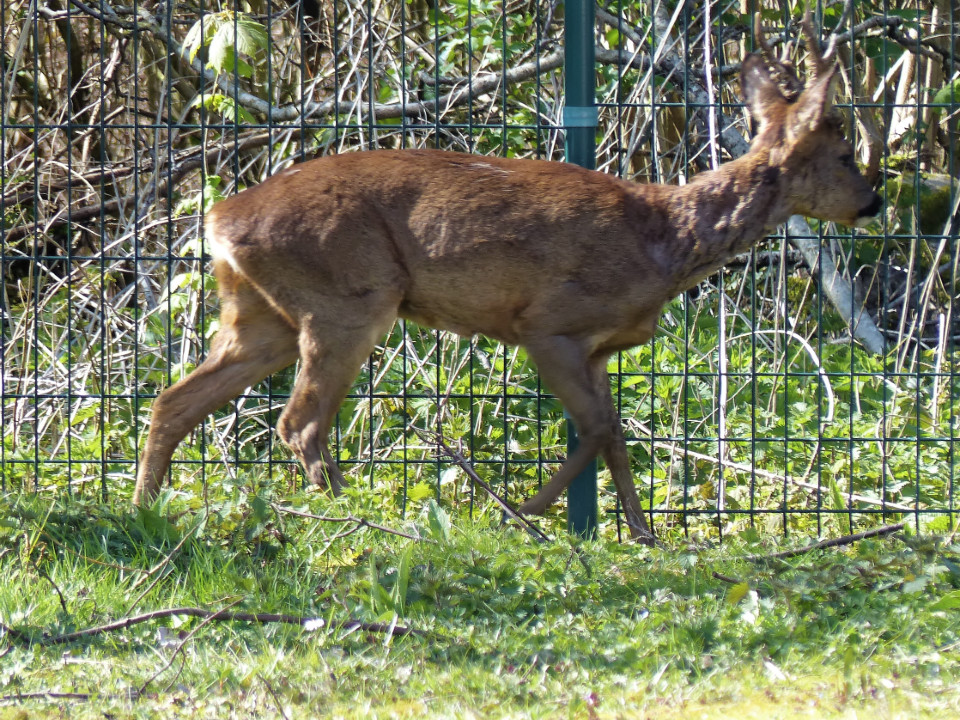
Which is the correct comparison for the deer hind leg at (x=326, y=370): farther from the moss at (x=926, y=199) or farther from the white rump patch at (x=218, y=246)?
the moss at (x=926, y=199)

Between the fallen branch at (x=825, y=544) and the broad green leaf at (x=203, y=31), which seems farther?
the broad green leaf at (x=203, y=31)

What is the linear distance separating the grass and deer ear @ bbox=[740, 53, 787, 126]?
6.27 ft

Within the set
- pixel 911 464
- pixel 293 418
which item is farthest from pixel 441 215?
pixel 911 464

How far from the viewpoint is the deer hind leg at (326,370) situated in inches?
213

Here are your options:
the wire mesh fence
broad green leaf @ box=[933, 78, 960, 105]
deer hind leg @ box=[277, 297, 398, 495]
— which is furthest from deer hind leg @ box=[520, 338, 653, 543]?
broad green leaf @ box=[933, 78, 960, 105]

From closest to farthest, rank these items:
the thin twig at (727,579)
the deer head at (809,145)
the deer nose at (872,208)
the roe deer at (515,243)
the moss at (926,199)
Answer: the thin twig at (727,579), the roe deer at (515,243), the deer head at (809,145), the deer nose at (872,208), the moss at (926,199)

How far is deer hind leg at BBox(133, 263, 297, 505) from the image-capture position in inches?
228

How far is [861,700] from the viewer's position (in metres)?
3.73

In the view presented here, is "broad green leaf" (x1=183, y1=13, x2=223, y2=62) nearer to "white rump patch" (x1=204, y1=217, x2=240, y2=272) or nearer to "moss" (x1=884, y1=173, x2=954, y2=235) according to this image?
"white rump patch" (x1=204, y1=217, x2=240, y2=272)

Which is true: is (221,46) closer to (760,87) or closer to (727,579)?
(760,87)

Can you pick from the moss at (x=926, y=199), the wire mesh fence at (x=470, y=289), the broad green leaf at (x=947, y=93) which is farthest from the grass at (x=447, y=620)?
the moss at (x=926, y=199)

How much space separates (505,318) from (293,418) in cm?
105

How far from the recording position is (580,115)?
19.2 ft

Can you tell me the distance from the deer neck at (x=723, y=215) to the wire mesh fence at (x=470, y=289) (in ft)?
1.38
